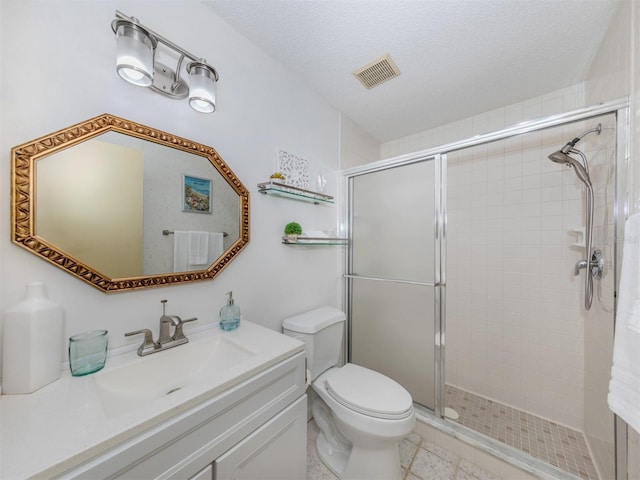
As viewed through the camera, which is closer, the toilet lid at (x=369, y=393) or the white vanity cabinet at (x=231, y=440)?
the white vanity cabinet at (x=231, y=440)

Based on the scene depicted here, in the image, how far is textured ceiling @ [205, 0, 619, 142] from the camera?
46.4 inches

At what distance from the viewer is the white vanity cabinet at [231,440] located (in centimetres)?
57

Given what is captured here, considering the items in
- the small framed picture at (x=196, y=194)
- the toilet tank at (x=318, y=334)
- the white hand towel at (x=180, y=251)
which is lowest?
the toilet tank at (x=318, y=334)

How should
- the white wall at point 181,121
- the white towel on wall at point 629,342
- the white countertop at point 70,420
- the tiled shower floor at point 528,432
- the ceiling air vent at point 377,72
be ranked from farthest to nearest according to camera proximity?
1. the ceiling air vent at point 377,72
2. the tiled shower floor at point 528,432
3. the white wall at point 181,121
4. the white towel on wall at point 629,342
5. the white countertop at point 70,420

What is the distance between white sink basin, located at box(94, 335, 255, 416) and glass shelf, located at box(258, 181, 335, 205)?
81cm

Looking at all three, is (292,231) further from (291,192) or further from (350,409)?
(350,409)

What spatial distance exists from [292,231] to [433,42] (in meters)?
1.33

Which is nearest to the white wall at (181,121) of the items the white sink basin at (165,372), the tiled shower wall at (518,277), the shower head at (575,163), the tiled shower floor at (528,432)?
the white sink basin at (165,372)

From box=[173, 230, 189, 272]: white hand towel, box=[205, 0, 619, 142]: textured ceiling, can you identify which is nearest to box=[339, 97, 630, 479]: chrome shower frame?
box=[205, 0, 619, 142]: textured ceiling

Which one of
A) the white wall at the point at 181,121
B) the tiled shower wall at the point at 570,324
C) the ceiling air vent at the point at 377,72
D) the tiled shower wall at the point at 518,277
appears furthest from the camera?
the tiled shower wall at the point at 518,277

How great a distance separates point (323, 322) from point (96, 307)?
107 centimetres

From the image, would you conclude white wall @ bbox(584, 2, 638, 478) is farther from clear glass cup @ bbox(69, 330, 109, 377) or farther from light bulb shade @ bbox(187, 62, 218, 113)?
clear glass cup @ bbox(69, 330, 109, 377)

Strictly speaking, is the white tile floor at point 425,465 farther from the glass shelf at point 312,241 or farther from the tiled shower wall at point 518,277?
the glass shelf at point 312,241

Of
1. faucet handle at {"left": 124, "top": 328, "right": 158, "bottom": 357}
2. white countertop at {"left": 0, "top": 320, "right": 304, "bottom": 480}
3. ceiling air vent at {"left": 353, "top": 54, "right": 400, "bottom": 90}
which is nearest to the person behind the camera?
white countertop at {"left": 0, "top": 320, "right": 304, "bottom": 480}
